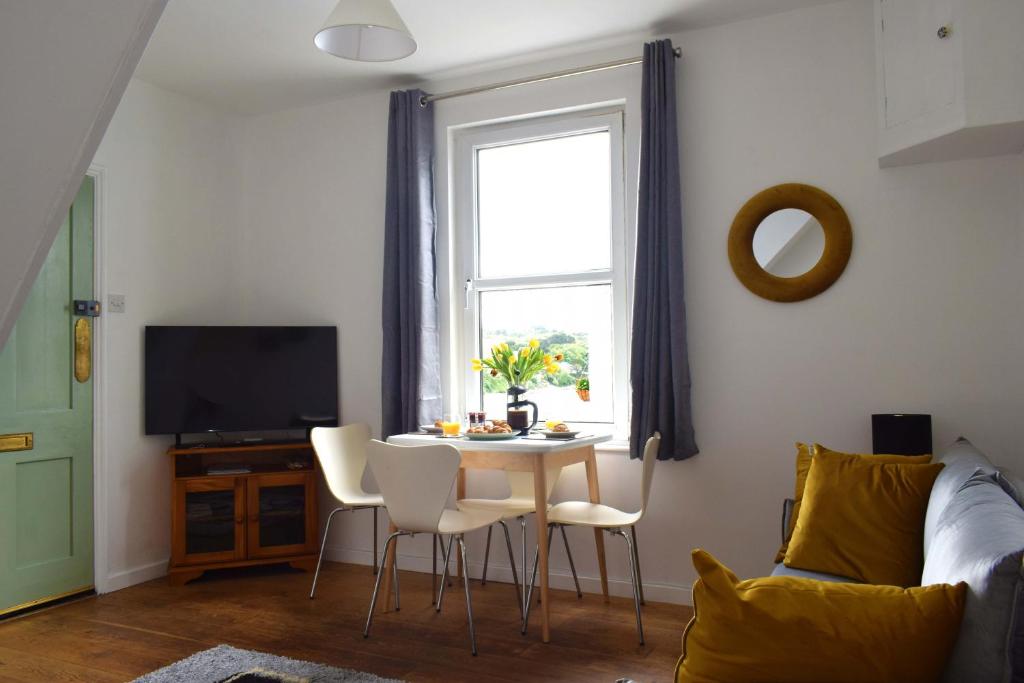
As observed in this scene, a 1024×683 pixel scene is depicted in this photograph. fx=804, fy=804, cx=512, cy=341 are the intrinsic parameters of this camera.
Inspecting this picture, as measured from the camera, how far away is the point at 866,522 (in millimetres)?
2506

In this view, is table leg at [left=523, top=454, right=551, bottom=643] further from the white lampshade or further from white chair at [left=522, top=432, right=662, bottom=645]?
the white lampshade

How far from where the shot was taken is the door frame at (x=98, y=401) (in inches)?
163

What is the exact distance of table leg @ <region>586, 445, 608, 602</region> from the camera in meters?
3.81

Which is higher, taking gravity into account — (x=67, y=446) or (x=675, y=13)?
(x=675, y=13)

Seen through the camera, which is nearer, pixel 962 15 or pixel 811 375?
pixel 962 15

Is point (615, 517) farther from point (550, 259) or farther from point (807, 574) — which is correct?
point (550, 259)

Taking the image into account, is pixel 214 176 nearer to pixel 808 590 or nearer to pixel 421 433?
pixel 421 433

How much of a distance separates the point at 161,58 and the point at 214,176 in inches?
35.9

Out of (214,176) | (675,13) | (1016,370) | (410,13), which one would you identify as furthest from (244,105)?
(1016,370)

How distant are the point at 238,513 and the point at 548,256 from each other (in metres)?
2.18

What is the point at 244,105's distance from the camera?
4.91 meters

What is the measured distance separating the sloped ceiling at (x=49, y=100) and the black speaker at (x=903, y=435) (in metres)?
3.25

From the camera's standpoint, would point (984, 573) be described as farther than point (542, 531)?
No

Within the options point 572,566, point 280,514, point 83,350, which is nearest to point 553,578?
point 572,566
